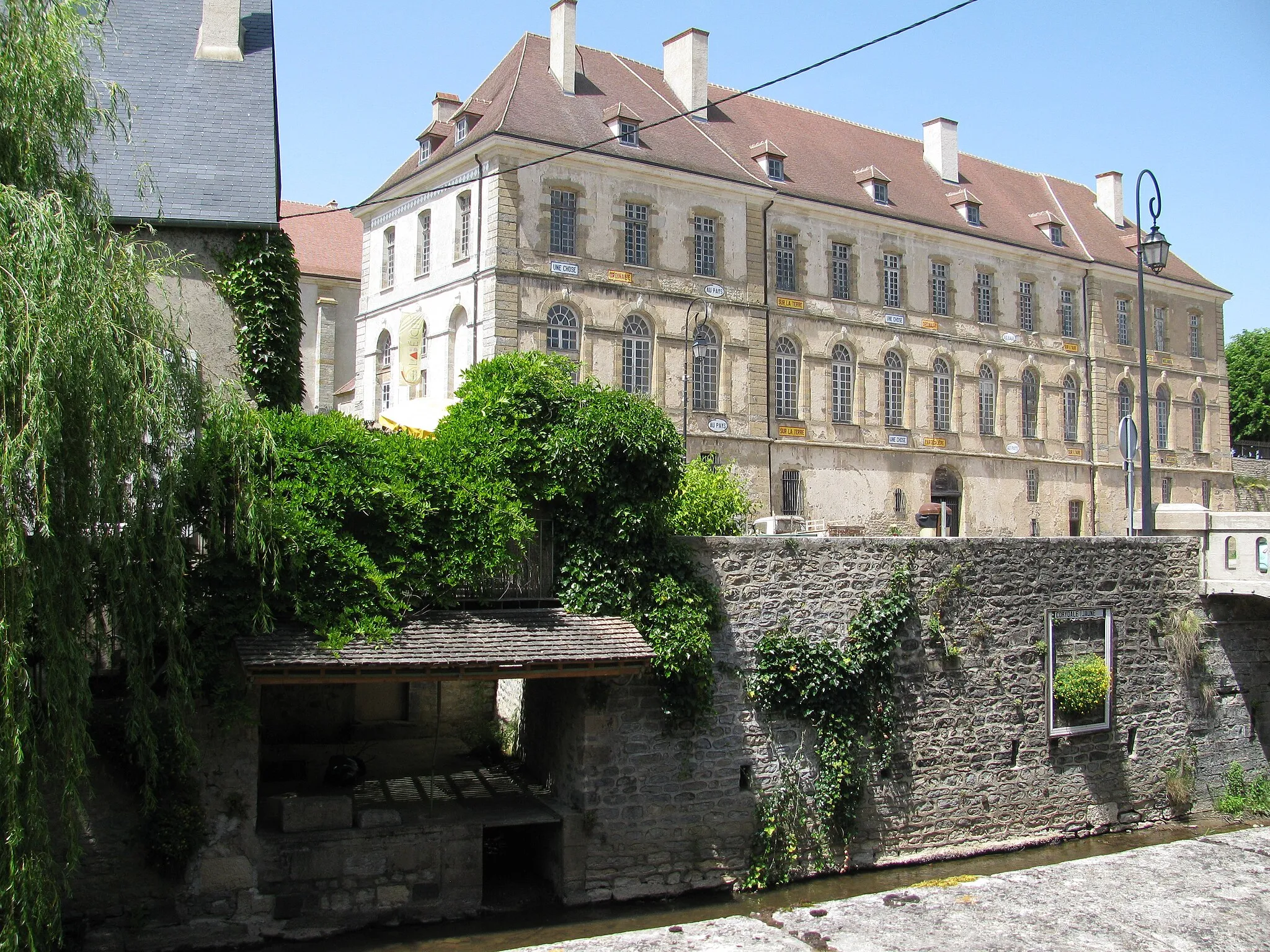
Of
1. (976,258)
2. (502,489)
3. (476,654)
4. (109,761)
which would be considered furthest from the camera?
(976,258)

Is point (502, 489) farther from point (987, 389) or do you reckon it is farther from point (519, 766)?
point (987, 389)

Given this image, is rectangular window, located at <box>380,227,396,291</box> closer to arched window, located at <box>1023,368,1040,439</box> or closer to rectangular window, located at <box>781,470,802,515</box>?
rectangular window, located at <box>781,470,802,515</box>

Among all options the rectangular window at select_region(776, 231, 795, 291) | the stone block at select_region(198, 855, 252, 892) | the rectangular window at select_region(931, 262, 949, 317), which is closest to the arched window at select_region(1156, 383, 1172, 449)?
the rectangular window at select_region(931, 262, 949, 317)

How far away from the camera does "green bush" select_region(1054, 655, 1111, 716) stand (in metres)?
14.2

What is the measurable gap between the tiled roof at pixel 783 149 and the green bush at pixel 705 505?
13.0 m

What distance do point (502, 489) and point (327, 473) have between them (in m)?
1.74

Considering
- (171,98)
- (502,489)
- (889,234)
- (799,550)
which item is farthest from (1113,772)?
(889,234)

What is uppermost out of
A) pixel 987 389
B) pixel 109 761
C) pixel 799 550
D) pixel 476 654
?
pixel 987 389

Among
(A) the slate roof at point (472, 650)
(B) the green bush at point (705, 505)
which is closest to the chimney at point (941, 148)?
(B) the green bush at point (705, 505)

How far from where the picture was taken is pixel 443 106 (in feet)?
100

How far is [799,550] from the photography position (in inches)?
507

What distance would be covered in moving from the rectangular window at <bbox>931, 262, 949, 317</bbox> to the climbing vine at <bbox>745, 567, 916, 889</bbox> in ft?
73.3

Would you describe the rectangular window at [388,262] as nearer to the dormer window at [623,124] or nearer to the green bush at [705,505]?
the dormer window at [623,124]

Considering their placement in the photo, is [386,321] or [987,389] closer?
[386,321]
